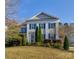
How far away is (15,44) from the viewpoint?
2.30 metres

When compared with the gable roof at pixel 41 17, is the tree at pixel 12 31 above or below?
below

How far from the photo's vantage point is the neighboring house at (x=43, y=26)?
2.23m

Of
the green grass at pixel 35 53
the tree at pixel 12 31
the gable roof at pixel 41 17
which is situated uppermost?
the gable roof at pixel 41 17

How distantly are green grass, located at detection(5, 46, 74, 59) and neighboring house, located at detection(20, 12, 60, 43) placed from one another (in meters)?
0.09

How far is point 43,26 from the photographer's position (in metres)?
2.26

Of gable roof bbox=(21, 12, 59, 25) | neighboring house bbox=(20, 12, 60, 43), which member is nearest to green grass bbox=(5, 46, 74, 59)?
neighboring house bbox=(20, 12, 60, 43)

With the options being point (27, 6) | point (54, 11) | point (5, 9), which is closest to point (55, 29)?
point (54, 11)

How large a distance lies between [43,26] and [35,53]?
25 cm

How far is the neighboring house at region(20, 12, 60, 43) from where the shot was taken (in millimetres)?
2230

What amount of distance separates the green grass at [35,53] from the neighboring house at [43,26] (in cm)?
9

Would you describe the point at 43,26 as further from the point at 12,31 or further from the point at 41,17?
the point at 12,31

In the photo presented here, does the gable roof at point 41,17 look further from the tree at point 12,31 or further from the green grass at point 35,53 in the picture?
Answer: the green grass at point 35,53

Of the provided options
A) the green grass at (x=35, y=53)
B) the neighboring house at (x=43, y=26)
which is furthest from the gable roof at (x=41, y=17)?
the green grass at (x=35, y=53)
